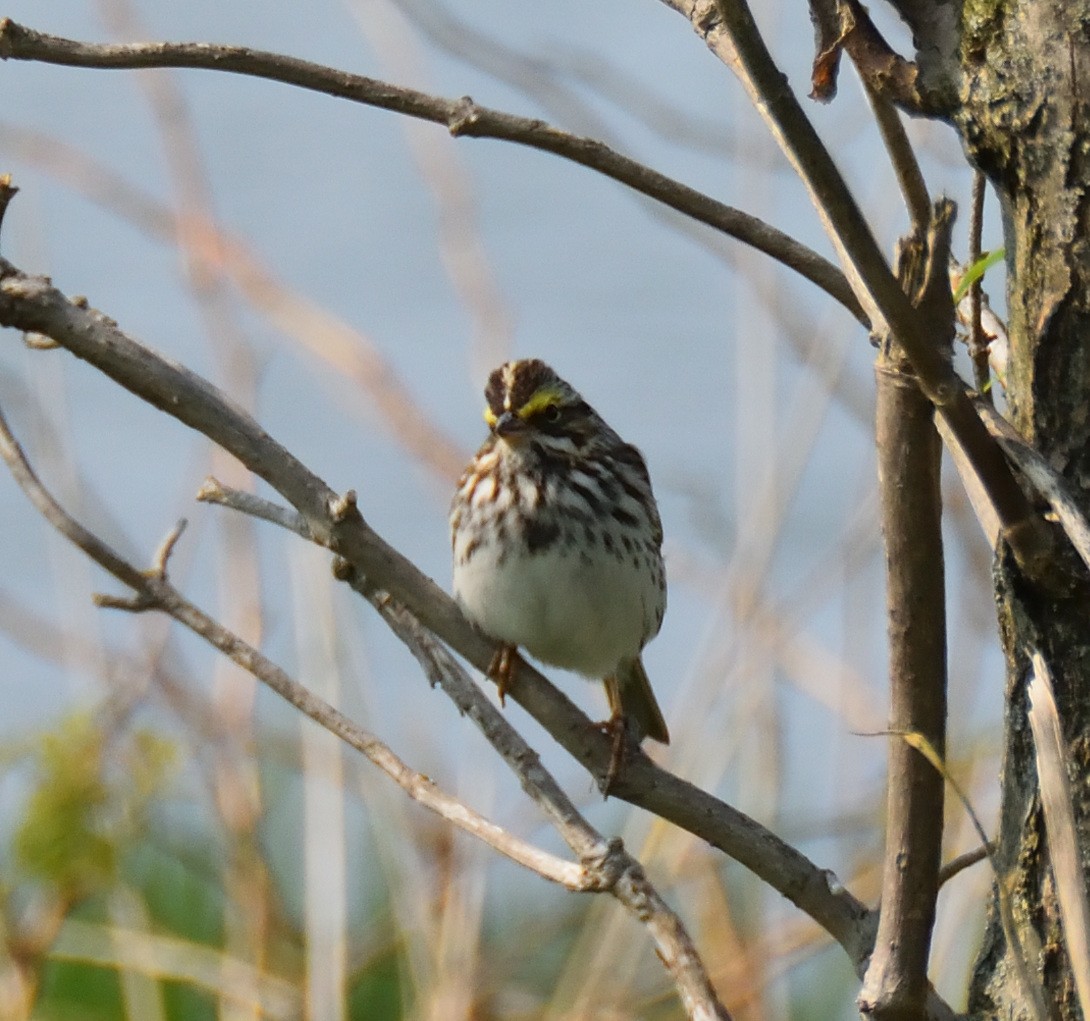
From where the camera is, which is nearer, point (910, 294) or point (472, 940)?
point (910, 294)

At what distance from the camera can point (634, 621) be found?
3.67 metres

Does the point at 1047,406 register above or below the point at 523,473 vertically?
below

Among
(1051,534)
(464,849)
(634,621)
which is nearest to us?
(1051,534)

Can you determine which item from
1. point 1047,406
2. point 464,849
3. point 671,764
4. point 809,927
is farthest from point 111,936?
point 1047,406

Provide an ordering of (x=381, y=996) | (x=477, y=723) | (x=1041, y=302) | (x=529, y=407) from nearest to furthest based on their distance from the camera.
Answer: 1. (x=1041, y=302)
2. (x=477, y=723)
3. (x=529, y=407)
4. (x=381, y=996)

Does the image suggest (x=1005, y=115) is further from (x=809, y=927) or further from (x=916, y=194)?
(x=809, y=927)

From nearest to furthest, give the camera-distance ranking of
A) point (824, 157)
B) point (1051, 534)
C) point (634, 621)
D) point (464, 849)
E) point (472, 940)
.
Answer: point (824, 157) → point (1051, 534) → point (472, 940) → point (464, 849) → point (634, 621)

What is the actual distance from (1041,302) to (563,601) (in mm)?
1942

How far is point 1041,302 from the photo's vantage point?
158 cm

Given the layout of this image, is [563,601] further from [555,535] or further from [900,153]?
[900,153]

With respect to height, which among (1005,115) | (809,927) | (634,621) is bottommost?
(809,927)

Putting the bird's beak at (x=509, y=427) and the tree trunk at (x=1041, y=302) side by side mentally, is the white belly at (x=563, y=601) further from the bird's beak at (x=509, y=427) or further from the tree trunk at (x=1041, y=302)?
the tree trunk at (x=1041, y=302)

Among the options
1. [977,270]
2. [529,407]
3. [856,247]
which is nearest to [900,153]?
[977,270]

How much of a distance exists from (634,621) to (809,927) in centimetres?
79
